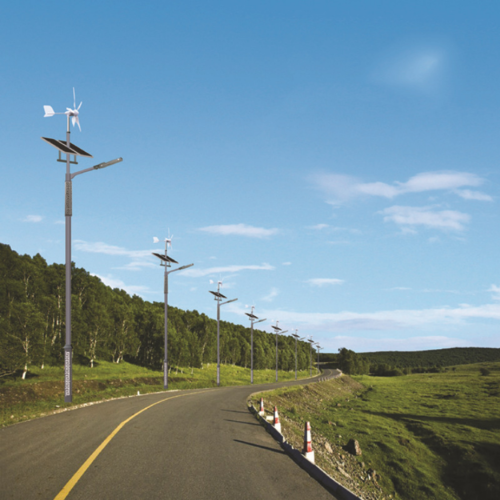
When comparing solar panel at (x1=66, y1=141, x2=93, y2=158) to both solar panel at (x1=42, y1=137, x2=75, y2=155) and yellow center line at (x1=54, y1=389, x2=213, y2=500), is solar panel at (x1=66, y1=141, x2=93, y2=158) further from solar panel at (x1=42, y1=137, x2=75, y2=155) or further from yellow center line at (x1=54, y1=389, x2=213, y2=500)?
yellow center line at (x1=54, y1=389, x2=213, y2=500)

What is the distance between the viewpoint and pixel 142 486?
8633 millimetres

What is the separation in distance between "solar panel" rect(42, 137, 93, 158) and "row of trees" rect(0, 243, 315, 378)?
28854 millimetres

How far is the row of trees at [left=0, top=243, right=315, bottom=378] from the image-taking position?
4888 centimetres

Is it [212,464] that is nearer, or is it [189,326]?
[212,464]

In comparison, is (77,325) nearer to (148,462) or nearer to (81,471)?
(148,462)

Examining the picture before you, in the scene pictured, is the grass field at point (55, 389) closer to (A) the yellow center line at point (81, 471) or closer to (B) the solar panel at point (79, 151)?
(A) the yellow center line at point (81, 471)

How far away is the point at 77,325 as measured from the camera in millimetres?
61250

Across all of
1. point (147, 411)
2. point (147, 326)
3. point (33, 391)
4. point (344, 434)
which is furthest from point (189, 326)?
point (147, 411)

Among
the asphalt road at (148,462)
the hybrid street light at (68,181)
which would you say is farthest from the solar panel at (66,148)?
the asphalt road at (148,462)

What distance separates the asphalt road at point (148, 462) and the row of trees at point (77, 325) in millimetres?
34989

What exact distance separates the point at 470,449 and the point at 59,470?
4145 cm

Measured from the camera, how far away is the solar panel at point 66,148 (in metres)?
22.2

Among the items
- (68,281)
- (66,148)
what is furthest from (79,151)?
(68,281)

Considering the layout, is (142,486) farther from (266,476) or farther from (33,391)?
(33,391)
